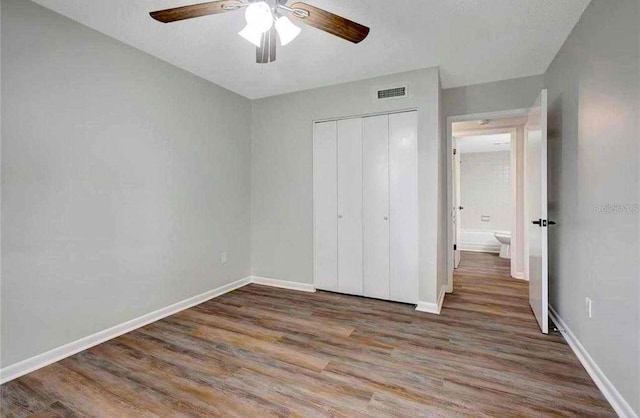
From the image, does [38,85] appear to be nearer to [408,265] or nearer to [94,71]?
[94,71]

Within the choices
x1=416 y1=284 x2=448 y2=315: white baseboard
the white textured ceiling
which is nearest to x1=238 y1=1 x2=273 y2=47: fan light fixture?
the white textured ceiling

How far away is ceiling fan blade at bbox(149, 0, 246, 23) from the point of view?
1671mm

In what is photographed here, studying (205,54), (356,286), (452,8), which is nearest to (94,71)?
(205,54)

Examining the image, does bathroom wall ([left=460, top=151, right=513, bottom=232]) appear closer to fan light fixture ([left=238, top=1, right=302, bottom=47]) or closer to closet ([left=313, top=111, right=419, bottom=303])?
closet ([left=313, top=111, right=419, bottom=303])

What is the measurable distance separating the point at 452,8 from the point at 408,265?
2.26 meters

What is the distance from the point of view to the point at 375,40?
8.30 ft

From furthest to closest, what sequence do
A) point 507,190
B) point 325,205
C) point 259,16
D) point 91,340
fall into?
point 507,190, point 325,205, point 91,340, point 259,16

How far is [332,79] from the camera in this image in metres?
3.38

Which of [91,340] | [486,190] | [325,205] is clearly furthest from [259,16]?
[486,190]

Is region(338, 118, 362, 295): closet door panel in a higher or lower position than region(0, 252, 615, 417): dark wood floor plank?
higher

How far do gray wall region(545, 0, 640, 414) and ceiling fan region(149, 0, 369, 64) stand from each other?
4.61 feet

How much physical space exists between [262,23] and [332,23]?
39cm

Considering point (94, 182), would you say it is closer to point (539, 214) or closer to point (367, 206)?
point (367, 206)

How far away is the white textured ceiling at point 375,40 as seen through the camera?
82.5 inches
